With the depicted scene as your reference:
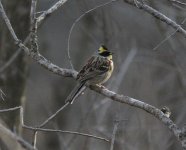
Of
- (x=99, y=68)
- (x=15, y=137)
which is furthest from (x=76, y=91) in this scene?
(x=15, y=137)

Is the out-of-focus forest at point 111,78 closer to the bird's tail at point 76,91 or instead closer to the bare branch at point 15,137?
the bird's tail at point 76,91

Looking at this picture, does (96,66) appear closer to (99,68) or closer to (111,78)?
(99,68)

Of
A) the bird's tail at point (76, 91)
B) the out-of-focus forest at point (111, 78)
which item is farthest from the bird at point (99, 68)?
the out-of-focus forest at point (111, 78)

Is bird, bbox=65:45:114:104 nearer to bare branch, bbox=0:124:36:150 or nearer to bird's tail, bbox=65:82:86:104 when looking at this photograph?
bird's tail, bbox=65:82:86:104

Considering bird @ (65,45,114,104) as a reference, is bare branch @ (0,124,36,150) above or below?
above

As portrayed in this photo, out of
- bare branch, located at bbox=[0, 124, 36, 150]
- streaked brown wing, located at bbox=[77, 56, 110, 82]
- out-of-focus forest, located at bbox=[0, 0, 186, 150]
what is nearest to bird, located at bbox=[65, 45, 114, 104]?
streaked brown wing, located at bbox=[77, 56, 110, 82]

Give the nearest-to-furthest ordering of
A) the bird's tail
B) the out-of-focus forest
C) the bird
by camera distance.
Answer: the bird's tail < the bird < the out-of-focus forest

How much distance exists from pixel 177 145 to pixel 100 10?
104 inches

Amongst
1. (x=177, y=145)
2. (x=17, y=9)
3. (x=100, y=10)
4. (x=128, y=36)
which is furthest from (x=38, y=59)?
(x=128, y=36)

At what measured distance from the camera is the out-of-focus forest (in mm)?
7977

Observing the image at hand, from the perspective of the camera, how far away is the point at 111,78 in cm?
981

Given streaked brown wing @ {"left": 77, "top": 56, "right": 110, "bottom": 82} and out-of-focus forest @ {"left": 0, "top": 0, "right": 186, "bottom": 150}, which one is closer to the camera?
streaked brown wing @ {"left": 77, "top": 56, "right": 110, "bottom": 82}

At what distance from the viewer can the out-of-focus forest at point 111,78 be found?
7977 mm

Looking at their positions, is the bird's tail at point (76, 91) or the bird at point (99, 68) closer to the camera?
the bird's tail at point (76, 91)
